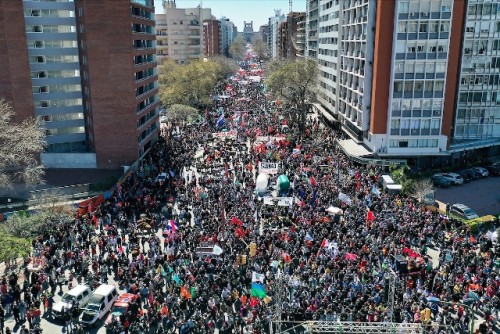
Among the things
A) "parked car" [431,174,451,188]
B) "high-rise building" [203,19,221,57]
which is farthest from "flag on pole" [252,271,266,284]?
"high-rise building" [203,19,221,57]

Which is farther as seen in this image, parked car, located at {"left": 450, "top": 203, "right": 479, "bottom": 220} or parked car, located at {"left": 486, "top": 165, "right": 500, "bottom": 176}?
parked car, located at {"left": 486, "top": 165, "right": 500, "bottom": 176}

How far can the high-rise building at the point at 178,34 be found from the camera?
12762 centimetres

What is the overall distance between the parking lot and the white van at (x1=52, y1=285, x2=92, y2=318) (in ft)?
111

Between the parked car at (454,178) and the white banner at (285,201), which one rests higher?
the white banner at (285,201)

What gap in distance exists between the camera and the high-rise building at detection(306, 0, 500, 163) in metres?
49.3

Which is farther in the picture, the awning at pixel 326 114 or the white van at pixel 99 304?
the awning at pixel 326 114

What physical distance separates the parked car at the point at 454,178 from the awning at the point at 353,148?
8535mm

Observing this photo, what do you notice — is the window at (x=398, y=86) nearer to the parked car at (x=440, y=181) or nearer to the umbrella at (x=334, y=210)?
the parked car at (x=440, y=181)

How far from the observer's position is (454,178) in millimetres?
49531

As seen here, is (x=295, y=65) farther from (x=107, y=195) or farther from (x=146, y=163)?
(x=107, y=195)

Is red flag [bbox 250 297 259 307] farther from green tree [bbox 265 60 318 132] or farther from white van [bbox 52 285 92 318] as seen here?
green tree [bbox 265 60 318 132]

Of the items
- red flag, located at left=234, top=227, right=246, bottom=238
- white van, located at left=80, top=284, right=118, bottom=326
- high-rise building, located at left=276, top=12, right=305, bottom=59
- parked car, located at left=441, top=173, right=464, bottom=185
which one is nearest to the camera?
white van, located at left=80, top=284, right=118, bottom=326

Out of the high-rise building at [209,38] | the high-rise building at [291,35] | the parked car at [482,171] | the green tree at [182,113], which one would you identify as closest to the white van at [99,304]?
the parked car at [482,171]

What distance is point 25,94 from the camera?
50094 millimetres
